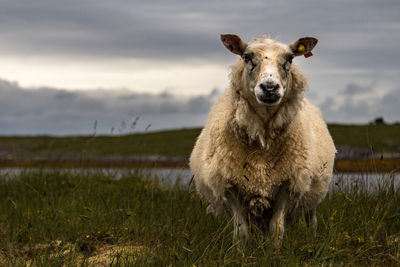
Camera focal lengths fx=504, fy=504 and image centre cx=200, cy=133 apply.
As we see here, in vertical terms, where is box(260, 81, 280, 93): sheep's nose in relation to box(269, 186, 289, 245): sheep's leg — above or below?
above

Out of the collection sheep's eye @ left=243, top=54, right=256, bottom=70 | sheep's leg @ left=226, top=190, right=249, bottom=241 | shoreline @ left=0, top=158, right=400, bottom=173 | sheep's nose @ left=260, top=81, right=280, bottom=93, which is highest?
sheep's eye @ left=243, top=54, right=256, bottom=70

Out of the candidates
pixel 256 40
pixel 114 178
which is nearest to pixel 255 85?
pixel 256 40

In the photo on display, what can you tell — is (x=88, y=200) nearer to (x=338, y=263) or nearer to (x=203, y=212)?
(x=203, y=212)

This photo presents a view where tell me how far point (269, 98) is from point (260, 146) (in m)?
0.79

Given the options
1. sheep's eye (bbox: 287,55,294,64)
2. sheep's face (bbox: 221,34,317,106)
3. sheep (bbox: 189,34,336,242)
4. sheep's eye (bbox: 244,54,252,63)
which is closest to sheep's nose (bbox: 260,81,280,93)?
sheep's face (bbox: 221,34,317,106)

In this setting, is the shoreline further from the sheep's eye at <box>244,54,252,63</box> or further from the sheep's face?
the sheep's eye at <box>244,54,252,63</box>

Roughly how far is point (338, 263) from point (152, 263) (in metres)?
1.77

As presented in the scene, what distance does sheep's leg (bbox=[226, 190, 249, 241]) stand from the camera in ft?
17.7

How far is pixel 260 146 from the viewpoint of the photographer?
5.56m

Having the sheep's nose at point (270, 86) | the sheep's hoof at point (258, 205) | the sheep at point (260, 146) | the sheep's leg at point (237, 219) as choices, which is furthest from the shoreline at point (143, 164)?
the sheep's nose at point (270, 86)

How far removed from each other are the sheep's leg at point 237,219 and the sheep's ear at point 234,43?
5.26 feet

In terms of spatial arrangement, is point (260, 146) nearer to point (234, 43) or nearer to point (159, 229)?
point (234, 43)

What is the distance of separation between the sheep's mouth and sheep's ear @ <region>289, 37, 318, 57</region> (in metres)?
1.12

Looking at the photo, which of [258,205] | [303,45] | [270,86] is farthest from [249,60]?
[258,205]
